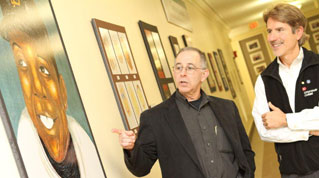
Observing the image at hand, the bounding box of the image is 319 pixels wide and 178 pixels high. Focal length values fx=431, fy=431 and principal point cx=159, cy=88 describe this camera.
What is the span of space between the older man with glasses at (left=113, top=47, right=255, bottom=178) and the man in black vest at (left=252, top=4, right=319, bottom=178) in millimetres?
241

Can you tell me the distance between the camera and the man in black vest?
9.15 feet

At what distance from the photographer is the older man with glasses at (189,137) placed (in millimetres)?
2582

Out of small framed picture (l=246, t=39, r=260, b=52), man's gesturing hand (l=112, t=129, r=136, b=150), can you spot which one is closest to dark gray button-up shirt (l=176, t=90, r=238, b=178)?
man's gesturing hand (l=112, t=129, r=136, b=150)

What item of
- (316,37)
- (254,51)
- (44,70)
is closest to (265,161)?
(44,70)

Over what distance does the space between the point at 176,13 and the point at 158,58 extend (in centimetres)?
226

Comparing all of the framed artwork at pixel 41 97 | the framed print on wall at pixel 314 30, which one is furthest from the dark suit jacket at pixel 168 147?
the framed print on wall at pixel 314 30

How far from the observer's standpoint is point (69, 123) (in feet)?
8.06

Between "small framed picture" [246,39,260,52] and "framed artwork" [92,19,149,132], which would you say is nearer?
"framed artwork" [92,19,149,132]

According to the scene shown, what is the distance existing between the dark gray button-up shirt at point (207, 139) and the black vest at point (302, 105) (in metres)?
0.37

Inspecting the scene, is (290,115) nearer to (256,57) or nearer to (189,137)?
(189,137)

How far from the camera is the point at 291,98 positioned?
2895mm

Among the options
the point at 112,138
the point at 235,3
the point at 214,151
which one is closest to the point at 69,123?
the point at 112,138

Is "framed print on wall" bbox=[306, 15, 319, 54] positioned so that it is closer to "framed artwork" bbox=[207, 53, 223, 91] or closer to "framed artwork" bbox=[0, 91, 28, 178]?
"framed artwork" bbox=[207, 53, 223, 91]

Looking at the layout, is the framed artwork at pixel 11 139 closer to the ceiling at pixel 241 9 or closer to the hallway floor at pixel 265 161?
the hallway floor at pixel 265 161
